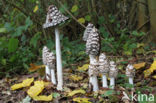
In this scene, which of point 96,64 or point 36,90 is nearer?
point 96,64

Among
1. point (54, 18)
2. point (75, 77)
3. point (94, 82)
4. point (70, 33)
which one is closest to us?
point (54, 18)

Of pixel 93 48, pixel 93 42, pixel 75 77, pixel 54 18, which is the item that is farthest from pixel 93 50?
pixel 75 77

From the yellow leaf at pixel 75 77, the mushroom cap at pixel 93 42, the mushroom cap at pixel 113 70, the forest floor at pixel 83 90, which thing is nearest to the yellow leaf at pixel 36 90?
the forest floor at pixel 83 90

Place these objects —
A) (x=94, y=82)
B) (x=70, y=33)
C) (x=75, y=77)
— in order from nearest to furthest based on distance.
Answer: (x=94, y=82)
(x=75, y=77)
(x=70, y=33)

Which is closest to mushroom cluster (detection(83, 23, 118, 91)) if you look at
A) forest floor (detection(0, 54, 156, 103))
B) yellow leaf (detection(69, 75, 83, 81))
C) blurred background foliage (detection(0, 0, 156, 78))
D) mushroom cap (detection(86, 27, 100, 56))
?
mushroom cap (detection(86, 27, 100, 56))

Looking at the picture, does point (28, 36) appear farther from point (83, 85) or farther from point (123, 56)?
point (83, 85)

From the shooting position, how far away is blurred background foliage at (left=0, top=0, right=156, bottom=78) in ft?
14.7

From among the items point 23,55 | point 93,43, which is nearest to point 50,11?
point 93,43

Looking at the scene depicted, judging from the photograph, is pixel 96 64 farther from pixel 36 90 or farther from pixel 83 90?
pixel 36 90

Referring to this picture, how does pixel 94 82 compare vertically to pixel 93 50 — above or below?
below

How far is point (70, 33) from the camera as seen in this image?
6.71 m

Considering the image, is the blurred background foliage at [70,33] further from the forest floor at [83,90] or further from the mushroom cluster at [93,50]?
the mushroom cluster at [93,50]

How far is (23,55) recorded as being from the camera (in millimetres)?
4797

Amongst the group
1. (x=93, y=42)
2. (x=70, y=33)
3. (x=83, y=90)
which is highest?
(x=70, y=33)
